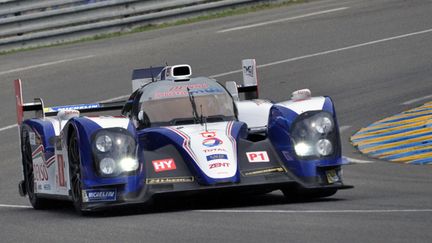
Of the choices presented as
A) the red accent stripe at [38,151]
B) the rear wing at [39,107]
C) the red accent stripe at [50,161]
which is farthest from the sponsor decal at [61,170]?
the rear wing at [39,107]

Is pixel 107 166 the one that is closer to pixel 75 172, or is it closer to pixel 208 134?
pixel 75 172

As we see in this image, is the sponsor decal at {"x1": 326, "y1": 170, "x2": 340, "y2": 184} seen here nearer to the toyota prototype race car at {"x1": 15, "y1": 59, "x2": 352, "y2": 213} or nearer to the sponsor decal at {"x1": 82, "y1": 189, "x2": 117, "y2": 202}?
the toyota prototype race car at {"x1": 15, "y1": 59, "x2": 352, "y2": 213}

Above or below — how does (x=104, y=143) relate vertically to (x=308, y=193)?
above

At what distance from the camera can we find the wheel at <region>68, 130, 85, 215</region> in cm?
984

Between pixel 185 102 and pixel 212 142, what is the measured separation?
1235mm

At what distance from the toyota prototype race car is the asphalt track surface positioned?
195mm

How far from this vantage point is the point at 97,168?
9562 millimetres

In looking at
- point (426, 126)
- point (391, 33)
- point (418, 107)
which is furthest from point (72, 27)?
point (426, 126)

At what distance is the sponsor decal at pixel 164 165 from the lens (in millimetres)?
9703

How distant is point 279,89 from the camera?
1880 cm

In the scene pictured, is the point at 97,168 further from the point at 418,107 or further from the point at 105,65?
the point at 105,65

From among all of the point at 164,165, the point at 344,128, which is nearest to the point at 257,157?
the point at 164,165

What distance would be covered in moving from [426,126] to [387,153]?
3.59 ft

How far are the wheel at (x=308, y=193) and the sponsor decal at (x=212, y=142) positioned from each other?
697 millimetres
